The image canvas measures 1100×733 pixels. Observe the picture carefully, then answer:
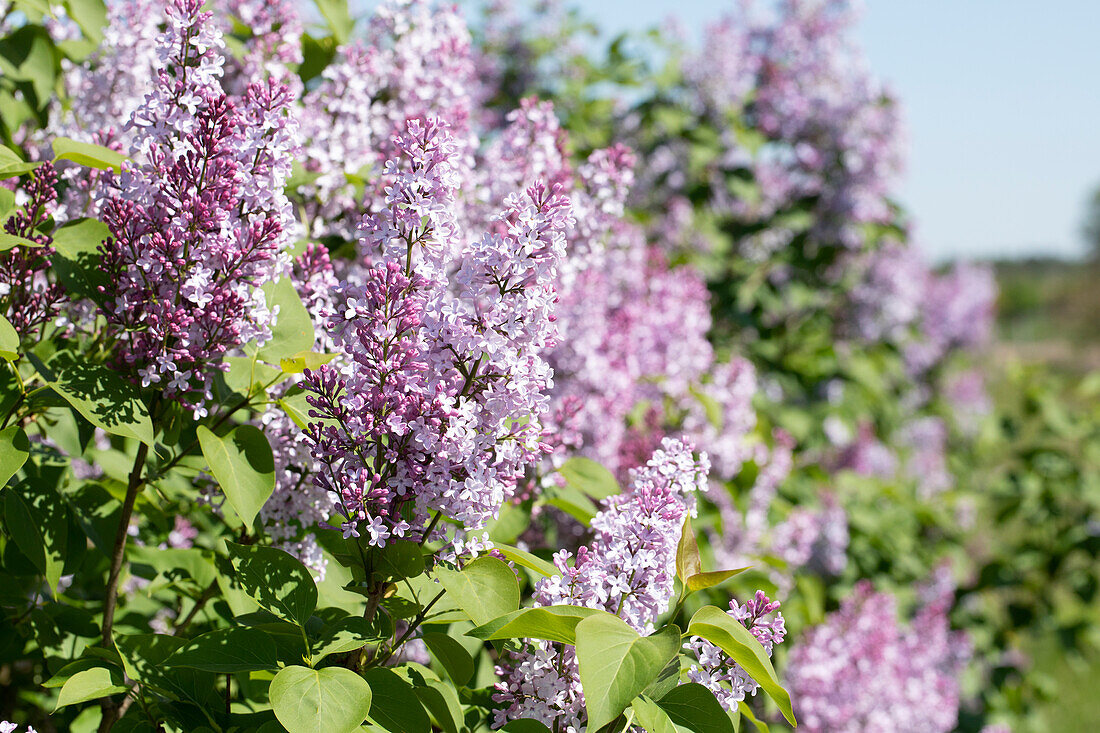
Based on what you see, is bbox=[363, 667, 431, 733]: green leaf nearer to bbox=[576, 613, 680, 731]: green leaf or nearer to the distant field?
bbox=[576, 613, 680, 731]: green leaf

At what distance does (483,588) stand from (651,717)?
0.33 meters

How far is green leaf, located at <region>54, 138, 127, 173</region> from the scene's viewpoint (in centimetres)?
168

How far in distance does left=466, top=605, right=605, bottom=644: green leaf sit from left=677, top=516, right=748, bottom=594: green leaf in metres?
0.20

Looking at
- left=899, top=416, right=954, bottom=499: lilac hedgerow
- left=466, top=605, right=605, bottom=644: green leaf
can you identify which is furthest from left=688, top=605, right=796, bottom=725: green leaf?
left=899, top=416, right=954, bottom=499: lilac hedgerow

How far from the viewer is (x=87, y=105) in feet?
7.47

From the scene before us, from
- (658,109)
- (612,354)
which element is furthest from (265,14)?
(658,109)

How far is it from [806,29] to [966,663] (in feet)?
14.6

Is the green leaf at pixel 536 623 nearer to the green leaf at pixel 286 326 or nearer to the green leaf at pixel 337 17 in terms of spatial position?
the green leaf at pixel 286 326

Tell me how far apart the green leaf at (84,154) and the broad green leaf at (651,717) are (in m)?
1.38

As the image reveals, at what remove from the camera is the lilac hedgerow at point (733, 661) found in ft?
4.71

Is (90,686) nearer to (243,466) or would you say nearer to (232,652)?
(232,652)

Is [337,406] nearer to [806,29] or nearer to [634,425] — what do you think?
[634,425]

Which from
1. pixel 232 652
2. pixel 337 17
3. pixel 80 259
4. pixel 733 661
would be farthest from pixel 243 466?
pixel 337 17

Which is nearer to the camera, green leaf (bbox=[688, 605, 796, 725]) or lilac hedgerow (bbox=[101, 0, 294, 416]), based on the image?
green leaf (bbox=[688, 605, 796, 725])
